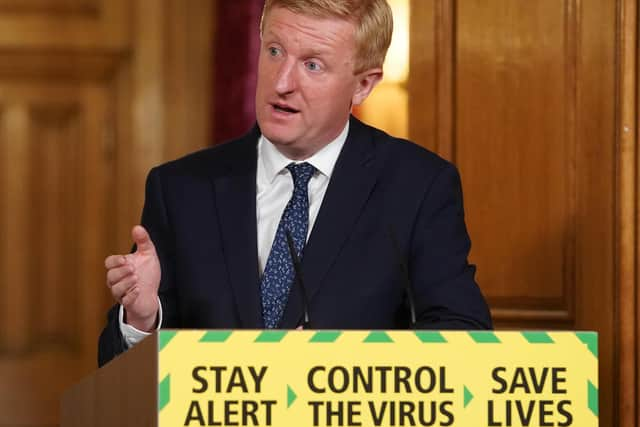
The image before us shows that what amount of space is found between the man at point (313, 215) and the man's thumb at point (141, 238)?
13.0 inches

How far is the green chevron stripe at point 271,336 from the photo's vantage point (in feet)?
4.35

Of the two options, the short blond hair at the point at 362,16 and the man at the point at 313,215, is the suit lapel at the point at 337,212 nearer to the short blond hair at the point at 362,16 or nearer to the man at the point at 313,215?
the man at the point at 313,215

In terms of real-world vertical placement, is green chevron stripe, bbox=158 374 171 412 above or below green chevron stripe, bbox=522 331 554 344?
below

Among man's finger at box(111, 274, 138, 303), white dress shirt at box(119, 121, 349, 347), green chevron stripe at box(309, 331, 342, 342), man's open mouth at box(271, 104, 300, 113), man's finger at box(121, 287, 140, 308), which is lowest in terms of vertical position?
green chevron stripe at box(309, 331, 342, 342)

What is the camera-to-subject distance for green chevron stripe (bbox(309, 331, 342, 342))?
1.33 m

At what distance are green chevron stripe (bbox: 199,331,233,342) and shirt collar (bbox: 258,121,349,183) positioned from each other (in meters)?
0.92

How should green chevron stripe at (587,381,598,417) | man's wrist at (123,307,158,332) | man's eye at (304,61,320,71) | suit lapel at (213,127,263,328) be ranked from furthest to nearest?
1. man's eye at (304,61,320,71)
2. suit lapel at (213,127,263,328)
3. man's wrist at (123,307,158,332)
4. green chevron stripe at (587,381,598,417)

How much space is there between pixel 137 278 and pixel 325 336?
0.50m

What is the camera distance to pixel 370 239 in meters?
2.16

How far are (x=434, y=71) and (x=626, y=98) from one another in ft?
1.85

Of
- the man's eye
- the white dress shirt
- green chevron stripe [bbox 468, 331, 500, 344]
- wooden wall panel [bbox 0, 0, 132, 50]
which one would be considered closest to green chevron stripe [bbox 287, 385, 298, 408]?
green chevron stripe [bbox 468, 331, 500, 344]

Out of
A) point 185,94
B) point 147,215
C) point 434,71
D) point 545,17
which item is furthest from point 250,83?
point 147,215

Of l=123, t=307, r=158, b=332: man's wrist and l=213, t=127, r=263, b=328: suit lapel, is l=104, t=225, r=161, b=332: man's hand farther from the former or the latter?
l=213, t=127, r=263, b=328: suit lapel

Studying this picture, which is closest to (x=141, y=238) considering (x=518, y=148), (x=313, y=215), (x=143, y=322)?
(x=143, y=322)
